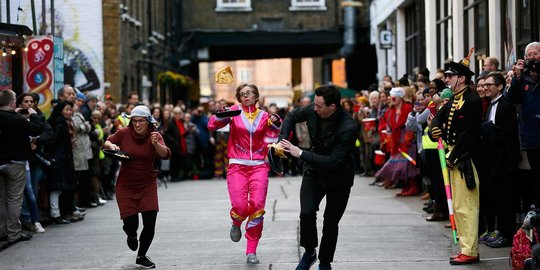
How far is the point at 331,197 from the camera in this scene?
33.0 feet

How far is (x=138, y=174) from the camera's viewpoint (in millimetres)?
11648

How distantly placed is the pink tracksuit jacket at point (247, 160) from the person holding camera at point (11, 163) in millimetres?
3143

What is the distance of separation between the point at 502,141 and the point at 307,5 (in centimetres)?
3957

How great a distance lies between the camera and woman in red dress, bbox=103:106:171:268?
11.5m

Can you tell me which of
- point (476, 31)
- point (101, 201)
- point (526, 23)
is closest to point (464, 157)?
point (526, 23)

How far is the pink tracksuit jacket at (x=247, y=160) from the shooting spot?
11.9m

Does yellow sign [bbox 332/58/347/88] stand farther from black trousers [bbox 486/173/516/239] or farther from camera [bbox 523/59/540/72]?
camera [bbox 523/59/540/72]

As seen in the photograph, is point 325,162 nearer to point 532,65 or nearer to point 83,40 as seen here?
point 532,65

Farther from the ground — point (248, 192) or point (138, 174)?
point (138, 174)

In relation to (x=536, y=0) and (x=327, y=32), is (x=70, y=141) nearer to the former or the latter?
(x=536, y=0)

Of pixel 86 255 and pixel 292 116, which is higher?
pixel 292 116

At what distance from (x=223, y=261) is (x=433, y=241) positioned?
8.80 ft

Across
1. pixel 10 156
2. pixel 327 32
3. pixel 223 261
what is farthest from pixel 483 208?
pixel 327 32

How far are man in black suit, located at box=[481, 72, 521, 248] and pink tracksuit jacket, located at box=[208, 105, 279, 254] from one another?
2.31m
